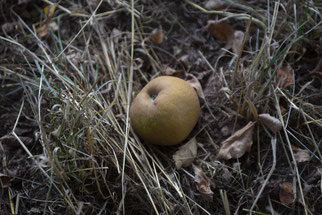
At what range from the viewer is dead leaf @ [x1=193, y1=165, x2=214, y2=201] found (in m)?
1.49

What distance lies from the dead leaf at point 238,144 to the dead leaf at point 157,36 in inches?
34.7

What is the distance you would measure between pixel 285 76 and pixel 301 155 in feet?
1.61

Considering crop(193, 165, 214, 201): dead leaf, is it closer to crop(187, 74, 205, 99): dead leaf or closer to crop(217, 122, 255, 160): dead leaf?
crop(217, 122, 255, 160): dead leaf

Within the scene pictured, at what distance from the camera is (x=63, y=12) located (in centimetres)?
231

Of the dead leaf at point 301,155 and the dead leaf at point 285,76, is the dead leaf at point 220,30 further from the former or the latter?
the dead leaf at point 301,155

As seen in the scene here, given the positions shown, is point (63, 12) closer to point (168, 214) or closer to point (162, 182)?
point (162, 182)

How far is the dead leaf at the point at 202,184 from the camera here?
149cm

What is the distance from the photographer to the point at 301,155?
4.99 feet

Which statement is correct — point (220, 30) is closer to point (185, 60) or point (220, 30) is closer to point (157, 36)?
point (185, 60)

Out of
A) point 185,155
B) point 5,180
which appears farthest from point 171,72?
point 5,180

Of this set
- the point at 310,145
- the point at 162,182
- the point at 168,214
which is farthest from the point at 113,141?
the point at 310,145

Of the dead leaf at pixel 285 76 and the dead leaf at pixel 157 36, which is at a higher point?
the dead leaf at pixel 157 36

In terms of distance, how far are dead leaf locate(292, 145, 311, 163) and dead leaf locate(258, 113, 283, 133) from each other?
5.7 inches

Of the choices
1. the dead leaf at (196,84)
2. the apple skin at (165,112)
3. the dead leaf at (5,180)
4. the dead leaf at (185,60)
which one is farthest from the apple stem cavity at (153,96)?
the dead leaf at (5,180)
